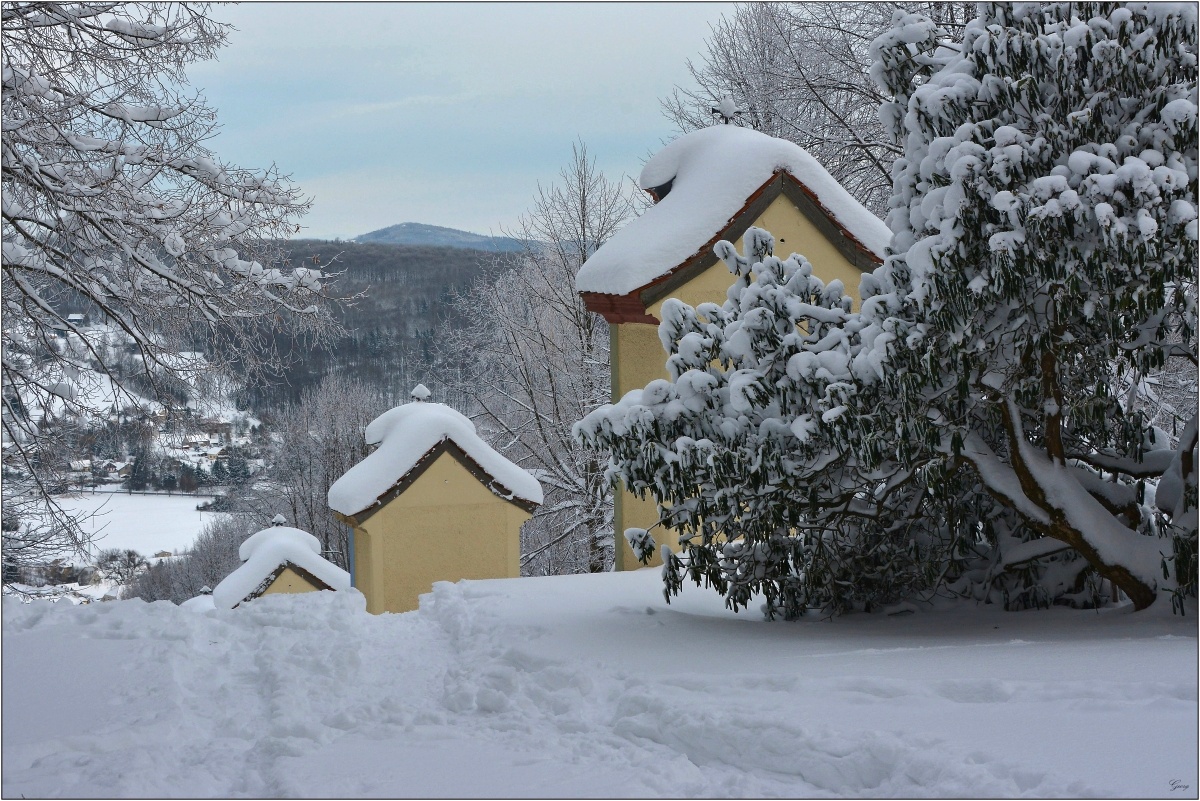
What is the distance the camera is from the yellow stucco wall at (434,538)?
12062 millimetres

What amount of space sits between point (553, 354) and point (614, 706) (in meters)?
17.5

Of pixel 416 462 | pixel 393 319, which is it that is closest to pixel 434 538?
pixel 416 462

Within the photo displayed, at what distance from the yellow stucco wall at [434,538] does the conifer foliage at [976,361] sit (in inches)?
222

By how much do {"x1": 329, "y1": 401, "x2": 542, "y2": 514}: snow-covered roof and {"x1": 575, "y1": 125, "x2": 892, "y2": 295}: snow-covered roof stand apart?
3.23m

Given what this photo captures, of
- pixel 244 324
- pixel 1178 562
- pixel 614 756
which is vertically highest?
pixel 244 324

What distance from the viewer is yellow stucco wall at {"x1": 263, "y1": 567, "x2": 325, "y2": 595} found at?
62.1 ft

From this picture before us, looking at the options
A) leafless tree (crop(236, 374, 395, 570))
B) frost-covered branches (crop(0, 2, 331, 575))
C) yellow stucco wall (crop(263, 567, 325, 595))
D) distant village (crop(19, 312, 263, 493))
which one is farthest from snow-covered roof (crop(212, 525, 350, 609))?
leafless tree (crop(236, 374, 395, 570))

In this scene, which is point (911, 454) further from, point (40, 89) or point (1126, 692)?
point (40, 89)

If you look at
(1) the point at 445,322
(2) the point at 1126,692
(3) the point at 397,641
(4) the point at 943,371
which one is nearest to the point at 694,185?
(4) the point at 943,371

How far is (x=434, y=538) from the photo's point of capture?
12250 millimetres

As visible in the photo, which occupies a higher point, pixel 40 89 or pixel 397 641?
pixel 40 89

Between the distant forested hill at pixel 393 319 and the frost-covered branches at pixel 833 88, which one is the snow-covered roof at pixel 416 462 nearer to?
the frost-covered branches at pixel 833 88

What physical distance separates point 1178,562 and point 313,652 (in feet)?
17.6

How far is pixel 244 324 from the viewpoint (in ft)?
31.2
